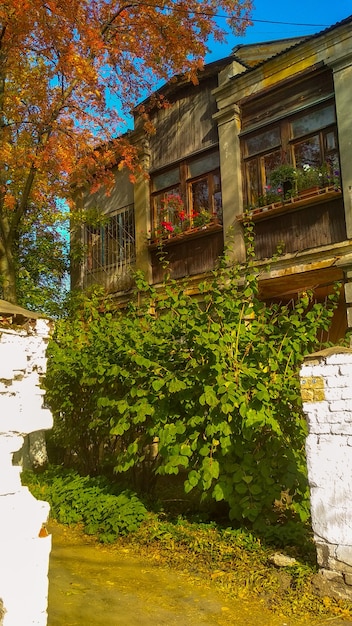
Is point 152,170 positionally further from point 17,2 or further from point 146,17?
point 17,2

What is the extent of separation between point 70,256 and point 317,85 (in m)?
7.38

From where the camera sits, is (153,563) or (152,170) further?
(152,170)

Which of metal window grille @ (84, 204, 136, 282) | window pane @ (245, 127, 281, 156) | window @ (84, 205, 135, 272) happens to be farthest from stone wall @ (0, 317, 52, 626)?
window @ (84, 205, 135, 272)

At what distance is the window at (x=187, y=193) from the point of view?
1109 cm

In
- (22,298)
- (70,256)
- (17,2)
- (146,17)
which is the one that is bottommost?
(22,298)

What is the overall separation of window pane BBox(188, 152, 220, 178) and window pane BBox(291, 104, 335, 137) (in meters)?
1.93

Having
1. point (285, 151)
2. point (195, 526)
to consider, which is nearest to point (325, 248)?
point (285, 151)

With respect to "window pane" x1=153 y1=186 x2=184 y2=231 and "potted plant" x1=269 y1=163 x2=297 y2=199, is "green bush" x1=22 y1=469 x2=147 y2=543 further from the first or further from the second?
"window pane" x1=153 y1=186 x2=184 y2=231

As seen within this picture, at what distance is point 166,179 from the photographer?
1228 centimetres

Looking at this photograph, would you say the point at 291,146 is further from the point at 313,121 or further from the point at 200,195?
the point at 200,195

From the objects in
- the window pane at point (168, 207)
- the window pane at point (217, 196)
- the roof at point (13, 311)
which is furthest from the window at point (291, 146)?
the roof at point (13, 311)

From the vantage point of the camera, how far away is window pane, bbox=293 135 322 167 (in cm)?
939

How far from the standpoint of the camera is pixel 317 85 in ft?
30.8

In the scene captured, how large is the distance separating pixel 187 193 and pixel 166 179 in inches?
39.4
